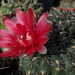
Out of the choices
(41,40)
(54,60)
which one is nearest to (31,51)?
(41,40)

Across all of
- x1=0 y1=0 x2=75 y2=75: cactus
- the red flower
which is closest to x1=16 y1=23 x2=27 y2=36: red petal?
the red flower

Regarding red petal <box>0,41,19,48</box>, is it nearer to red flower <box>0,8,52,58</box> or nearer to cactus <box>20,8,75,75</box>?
red flower <box>0,8,52,58</box>

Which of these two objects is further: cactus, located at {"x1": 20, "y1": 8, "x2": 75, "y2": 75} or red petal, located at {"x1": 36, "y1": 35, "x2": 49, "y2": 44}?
cactus, located at {"x1": 20, "y1": 8, "x2": 75, "y2": 75}

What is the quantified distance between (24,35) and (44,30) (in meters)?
0.08

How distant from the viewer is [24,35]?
62cm

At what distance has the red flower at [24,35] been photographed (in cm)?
58

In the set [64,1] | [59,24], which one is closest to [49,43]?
[59,24]

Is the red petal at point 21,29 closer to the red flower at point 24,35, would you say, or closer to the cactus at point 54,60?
the red flower at point 24,35

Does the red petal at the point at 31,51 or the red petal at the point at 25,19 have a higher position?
the red petal at the point at 25,19

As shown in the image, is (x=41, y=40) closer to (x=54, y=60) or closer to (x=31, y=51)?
(x=31, y=51)

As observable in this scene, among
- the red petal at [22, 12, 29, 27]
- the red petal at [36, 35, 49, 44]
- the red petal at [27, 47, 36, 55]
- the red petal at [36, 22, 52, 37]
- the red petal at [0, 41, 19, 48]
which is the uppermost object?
the red petal at [22, 12, 29, 27]

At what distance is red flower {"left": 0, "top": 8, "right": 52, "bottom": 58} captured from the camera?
22.6 inches

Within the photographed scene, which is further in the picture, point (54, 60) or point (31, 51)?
point (54, 60)

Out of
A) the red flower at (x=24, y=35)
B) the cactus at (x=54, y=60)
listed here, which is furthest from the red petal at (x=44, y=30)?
the cactus at (x=54, y=60)
